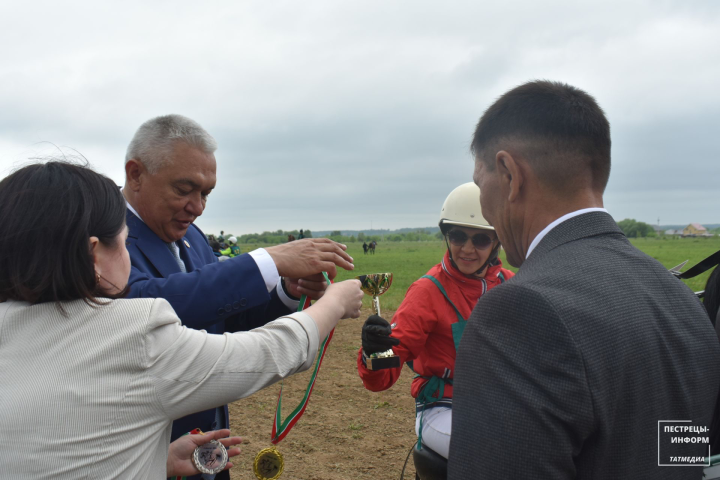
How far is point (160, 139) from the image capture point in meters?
2.98

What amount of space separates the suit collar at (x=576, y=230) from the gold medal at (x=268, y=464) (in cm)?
198

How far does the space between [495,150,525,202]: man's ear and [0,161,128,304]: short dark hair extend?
1514mm

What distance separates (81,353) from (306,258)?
3.85ft

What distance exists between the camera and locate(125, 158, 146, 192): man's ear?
9.86 feet

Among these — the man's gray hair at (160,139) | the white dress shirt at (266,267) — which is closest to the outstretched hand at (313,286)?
the white dress shirt at (266,267)

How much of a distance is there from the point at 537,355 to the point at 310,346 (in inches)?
33.7

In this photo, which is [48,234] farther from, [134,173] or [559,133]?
[559,133]

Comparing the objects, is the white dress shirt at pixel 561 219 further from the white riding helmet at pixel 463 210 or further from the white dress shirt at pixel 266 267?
the white riding helmet at pixel 463 210

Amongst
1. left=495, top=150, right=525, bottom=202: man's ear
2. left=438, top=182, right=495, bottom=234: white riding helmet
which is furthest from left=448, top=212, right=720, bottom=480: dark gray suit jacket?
left=438, top=182, right=495, bottom=234: white riding helmet

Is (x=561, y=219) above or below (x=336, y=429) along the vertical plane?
above

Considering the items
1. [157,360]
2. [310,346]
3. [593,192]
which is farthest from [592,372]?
[157,360]

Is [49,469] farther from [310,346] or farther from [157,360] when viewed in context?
[310,346]

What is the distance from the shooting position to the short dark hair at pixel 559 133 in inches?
73.1

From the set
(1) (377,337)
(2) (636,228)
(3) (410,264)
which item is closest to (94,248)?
(1) (377,337)
